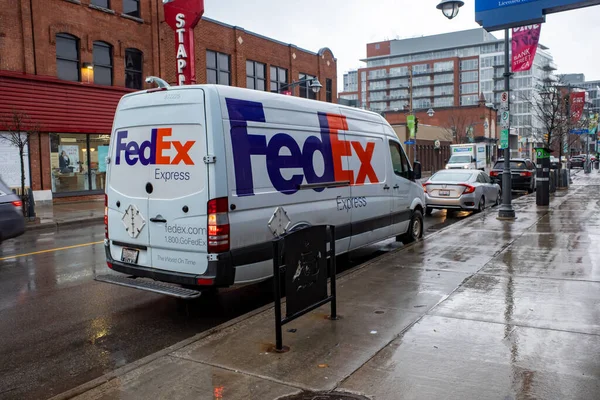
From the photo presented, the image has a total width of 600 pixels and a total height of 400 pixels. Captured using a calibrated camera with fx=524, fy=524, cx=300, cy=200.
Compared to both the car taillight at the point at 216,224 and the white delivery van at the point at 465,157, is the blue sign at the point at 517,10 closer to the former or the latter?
the car taillight at the point at 216,224

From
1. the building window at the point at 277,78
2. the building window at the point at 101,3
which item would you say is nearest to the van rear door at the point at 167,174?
the building window at the point at 101,3

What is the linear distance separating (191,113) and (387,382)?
11.6 ft

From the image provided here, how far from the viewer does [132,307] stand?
6789 mm

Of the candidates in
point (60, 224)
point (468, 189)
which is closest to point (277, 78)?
point (468, 189)

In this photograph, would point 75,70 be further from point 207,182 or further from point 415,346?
point 415,346

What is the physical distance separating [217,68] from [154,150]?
79.2ft

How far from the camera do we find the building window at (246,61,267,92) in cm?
3147

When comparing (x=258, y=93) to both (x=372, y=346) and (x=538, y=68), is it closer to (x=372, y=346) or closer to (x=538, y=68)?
(x=372, y=346)

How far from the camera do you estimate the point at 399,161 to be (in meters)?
10.0

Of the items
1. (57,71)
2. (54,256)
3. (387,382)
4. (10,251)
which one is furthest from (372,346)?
(57,71)

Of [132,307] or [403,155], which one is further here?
[403,155]

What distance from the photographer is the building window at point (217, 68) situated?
28.7 meters

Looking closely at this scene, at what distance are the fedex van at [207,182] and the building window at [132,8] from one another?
67.6 feet

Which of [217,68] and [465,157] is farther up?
[217,68]
